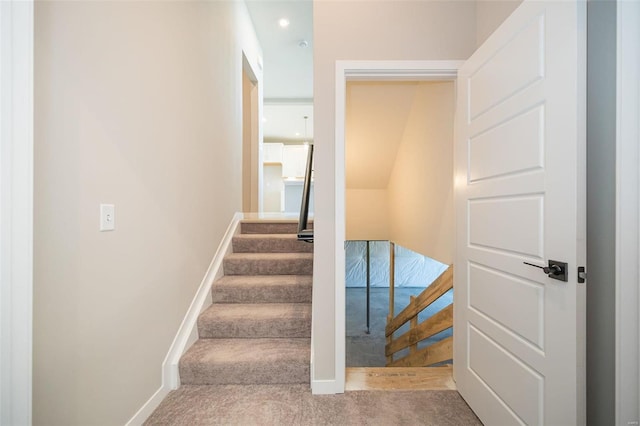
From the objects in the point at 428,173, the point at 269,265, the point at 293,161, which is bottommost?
the point at 269,265

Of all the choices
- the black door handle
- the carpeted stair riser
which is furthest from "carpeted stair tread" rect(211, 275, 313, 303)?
the black door handle

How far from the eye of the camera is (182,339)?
194 cm

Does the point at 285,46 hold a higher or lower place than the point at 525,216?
higher

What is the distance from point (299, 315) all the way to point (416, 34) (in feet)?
7.06

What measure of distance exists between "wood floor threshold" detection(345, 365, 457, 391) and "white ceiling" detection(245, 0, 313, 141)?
393cm

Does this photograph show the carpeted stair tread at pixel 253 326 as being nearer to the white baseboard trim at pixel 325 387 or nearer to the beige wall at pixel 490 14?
the white baseboard trim at pixel 325 387

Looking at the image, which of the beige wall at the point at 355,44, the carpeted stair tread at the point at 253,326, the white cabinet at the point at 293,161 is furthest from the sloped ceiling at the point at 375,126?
the white cabinet at the point at 293,161

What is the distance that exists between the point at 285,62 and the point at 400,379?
4796mm

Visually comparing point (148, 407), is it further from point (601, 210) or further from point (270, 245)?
point (601, 210)

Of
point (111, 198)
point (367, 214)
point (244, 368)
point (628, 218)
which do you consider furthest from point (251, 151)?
point (628, 218)

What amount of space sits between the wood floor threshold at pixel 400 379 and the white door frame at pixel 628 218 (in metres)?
1.10

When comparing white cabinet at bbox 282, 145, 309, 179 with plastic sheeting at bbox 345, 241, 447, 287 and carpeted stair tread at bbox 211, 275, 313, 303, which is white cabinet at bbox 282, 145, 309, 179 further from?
carpeted stair tread at bbox 211, 275, 313, 303

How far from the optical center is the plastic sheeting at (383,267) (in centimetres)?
739

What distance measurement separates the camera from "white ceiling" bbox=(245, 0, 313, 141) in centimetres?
350
